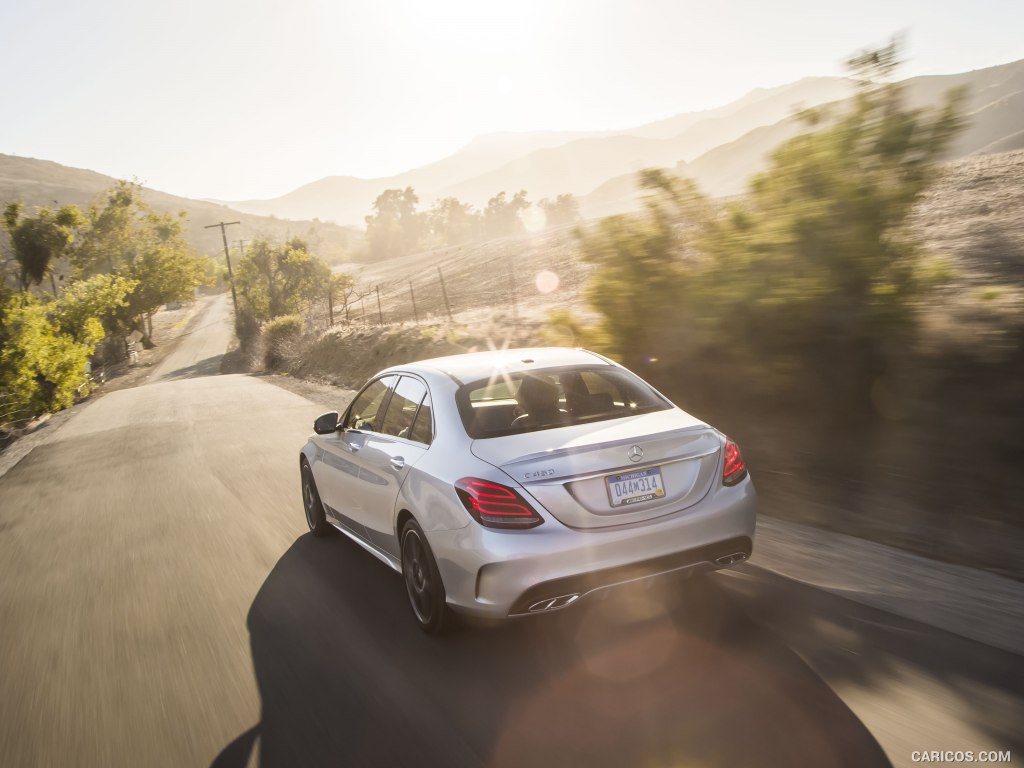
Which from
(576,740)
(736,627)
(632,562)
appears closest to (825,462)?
(736,627)

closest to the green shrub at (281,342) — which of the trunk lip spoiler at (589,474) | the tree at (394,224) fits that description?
the trunk lip spoiler at (589,474)

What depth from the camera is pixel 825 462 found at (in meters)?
6.64

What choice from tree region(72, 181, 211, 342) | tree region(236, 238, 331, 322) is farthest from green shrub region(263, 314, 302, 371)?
tree region(72, 181, 211, 342)

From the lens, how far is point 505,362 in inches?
189

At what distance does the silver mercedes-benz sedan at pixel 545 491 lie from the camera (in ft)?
11.8

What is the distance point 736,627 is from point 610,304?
18.6 ft

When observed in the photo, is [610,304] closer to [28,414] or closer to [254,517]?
[254,517]

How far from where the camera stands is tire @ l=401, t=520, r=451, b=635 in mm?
4027

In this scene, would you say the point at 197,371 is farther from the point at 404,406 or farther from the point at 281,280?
the point at 404,406

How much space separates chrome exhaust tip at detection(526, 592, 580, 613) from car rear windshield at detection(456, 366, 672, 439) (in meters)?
0.87

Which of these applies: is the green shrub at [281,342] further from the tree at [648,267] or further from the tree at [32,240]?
the tree at [648,267]

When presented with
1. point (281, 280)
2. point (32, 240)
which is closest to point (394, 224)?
point (281, 280)

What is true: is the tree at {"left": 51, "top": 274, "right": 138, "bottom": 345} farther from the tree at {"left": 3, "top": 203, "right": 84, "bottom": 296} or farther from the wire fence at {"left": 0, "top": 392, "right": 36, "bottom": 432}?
the wire fence at {"left": 0, "top": 392, "right": 36, "bottom": 432}

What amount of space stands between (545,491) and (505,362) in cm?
138
